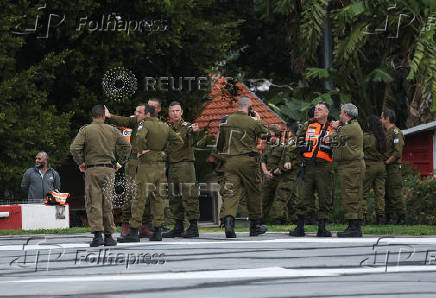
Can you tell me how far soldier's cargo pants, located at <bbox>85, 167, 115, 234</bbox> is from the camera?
42.3ft

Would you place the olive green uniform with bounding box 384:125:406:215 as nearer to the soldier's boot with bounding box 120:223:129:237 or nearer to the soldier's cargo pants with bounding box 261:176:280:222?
the soldier's cargo pants with bounding box 261:176:280:222

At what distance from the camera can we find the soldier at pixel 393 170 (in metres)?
18.0

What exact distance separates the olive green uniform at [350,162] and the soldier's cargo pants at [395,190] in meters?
3.67

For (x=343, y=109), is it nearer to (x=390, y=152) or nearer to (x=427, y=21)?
(x=390, y=152)

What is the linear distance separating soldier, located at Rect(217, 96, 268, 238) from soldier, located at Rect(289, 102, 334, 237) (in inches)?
25.5

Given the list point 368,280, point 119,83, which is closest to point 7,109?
point 119,83

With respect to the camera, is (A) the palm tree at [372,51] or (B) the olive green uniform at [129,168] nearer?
(B) the olive green uniform at [129,168]

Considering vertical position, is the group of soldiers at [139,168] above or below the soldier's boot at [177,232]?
above

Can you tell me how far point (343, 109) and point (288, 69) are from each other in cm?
2865

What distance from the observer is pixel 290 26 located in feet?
108

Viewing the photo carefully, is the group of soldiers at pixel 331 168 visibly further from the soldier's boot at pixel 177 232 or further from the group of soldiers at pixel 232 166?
the soldier's boot at pixel 177 232

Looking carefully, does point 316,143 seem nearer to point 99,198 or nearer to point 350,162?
point 350,162

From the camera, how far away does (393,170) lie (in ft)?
60.0

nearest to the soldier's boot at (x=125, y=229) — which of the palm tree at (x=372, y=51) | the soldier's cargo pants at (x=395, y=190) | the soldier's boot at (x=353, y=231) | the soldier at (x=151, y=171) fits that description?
the soldier at (x=151, y=171)
